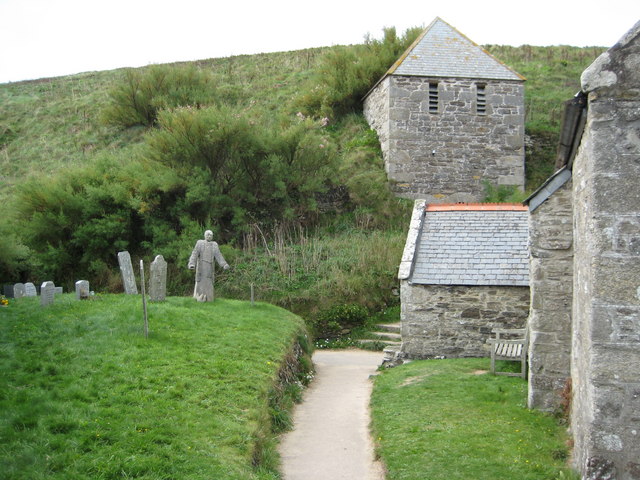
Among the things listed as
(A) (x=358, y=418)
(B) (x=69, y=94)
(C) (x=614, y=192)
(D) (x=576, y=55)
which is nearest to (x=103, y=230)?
(A) (x=358, y=418)

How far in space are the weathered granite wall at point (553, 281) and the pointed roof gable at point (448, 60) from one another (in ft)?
51.5

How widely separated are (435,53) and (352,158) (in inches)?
212

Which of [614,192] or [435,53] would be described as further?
[435,53]

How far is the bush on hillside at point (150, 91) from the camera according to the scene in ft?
91.7

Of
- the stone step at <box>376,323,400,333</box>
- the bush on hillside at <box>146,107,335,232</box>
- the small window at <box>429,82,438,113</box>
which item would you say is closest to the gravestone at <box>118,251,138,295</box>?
the bush on hillside at <box>146,107,335,232</box>

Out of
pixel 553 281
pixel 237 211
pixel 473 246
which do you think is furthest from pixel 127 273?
pixel 553 281

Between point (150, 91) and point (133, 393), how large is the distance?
78.7 feet

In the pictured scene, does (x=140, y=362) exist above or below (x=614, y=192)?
below

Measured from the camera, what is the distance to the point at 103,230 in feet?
60.7

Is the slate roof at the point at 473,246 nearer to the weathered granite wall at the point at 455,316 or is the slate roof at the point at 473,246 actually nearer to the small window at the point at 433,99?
the weathered granite wall at the point at 455,316

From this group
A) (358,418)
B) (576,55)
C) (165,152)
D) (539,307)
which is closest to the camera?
(539,307)

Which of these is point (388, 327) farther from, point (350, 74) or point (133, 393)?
point (350, 74)

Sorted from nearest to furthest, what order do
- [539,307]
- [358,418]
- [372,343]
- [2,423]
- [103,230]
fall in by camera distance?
[2,423] → [539,307] → [358,418] → [372,343] → [103,230]

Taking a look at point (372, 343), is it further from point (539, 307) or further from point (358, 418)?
point (539, 307)
